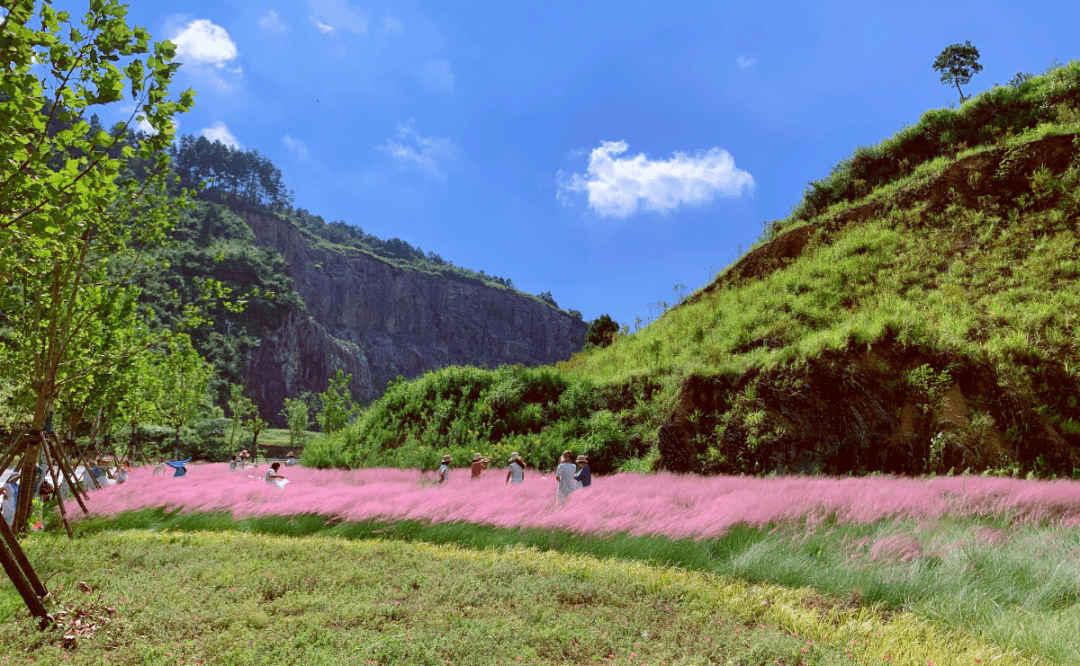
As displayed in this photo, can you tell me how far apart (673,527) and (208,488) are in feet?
37.5

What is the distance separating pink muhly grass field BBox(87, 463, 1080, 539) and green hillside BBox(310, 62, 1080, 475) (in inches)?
74.1

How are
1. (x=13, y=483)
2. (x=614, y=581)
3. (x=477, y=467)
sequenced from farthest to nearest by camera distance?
(x=477, y=467) → (x=13, y=483) → (x=614, y=581)

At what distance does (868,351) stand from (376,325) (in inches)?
6195

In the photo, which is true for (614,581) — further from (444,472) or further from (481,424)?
(481,424)

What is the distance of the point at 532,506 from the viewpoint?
9.45 meters

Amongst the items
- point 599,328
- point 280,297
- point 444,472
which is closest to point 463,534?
point 444,472

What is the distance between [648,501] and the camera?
896 centimetres

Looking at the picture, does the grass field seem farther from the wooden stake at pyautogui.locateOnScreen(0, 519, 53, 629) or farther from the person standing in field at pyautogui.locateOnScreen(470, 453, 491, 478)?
the person standing in field at pyautogui.locateOnScreen(470, 453, 491, 478)

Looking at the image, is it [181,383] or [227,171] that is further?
[227,171]

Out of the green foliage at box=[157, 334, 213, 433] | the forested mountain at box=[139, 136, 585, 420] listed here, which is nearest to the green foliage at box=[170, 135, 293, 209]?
the forested mountain at box=[139, 136, 585, 420]

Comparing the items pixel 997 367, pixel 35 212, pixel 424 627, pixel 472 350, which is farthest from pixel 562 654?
pixel 472 350

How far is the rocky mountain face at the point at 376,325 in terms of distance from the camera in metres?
118

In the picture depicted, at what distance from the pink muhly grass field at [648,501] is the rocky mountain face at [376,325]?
110 meters

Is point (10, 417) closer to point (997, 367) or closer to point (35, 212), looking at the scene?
point (35, 212)
